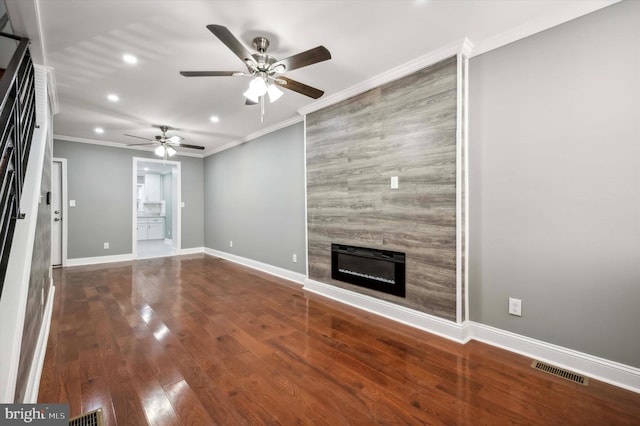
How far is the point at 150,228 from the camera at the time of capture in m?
10.0

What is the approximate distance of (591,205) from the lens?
80.2 inches

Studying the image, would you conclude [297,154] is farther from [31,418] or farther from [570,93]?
[31,418]

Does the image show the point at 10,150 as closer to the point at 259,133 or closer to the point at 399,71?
the point at 399,71

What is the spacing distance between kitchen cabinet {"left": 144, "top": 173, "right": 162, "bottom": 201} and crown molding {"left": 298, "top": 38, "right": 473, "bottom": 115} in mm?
8629

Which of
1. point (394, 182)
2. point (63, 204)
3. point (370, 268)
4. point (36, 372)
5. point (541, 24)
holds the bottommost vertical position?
point (36, 372)

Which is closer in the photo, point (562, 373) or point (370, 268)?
point (562, 373)

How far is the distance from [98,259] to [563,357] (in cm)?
774

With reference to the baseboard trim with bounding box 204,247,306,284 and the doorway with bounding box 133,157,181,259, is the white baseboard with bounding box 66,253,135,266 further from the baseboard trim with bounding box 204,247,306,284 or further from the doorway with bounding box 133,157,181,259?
the doorway with bounding box 133,157,181,259

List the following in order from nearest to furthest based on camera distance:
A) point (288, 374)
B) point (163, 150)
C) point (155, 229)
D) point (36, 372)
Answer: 1. point (36, 372)
2. point (288, 374)
3. point (163, 150)
4. point (155, 229)

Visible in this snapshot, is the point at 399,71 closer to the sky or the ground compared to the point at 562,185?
closer to the sky

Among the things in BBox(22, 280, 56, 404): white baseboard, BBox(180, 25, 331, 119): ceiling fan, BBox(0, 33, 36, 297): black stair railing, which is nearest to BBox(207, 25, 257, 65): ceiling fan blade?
BBox(180, 25, 331, 119): ceiling fan

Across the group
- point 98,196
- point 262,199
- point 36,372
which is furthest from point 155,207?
point 36,372

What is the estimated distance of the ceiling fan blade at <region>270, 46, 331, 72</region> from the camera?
206cm

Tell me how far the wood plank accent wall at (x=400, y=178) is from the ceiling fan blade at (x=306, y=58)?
3.98 ft
